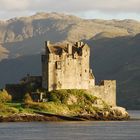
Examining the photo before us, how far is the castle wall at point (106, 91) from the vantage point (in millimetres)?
159000

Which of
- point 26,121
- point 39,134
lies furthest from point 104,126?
point 39,134

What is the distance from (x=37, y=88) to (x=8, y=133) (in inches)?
1552

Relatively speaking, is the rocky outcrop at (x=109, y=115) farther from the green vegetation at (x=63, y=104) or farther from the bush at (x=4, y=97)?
the bush at (x=4, y=97)

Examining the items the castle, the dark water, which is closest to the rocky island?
the castle

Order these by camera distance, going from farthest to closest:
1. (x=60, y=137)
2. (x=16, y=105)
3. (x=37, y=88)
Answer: (x=37, y=88) < (x=16, y=105) < (x=60, y=137)

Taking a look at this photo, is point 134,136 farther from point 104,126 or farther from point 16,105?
point 16,105

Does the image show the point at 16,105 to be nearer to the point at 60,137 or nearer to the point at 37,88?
the point at 37,88

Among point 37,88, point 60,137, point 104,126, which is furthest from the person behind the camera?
point 37,88

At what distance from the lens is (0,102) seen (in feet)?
479

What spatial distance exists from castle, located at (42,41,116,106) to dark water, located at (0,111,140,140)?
41.4 feet

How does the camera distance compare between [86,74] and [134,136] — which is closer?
[134,136]

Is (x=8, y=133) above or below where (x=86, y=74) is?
below

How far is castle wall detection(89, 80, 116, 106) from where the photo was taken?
15900 centimetres

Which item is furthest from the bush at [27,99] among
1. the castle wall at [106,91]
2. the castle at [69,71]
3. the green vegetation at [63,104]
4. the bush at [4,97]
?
the castle wall at [106,91]
